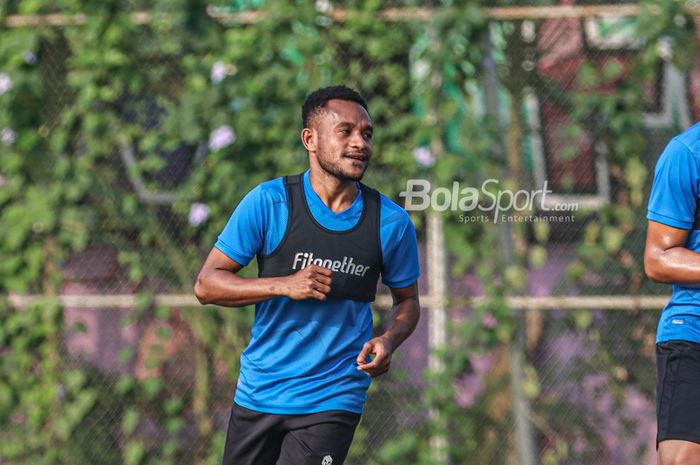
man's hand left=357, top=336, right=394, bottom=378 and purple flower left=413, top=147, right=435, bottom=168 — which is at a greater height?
purple flower left=413, top=147, right=435, bottom=168

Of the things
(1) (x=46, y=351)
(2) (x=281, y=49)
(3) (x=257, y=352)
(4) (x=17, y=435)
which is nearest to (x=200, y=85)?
(2) (x=281, y=49)

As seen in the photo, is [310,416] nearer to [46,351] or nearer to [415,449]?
[415,449]

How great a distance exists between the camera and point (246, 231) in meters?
4.46

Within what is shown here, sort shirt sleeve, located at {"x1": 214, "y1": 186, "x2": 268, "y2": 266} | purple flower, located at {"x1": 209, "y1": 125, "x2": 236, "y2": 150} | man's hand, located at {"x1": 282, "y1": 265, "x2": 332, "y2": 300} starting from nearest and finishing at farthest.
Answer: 1. man's hand, located at {"x1": 282, "y1": 265, "x2": 332, "y2": 300}
2. shirt sleeve, located at {"x1": 214, "y1": 186, "x2": 268, "y2": 266}
3. purple flower, located at {"x1": 209, "y1": 125, "x2": 236, "y2": 150}

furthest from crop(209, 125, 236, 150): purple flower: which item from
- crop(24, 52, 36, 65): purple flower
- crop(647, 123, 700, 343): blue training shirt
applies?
crop(647, 123, 700, 343): blue training shirt

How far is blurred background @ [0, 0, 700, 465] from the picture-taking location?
7.46 metres

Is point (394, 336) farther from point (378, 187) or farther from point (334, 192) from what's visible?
point (378, 187)

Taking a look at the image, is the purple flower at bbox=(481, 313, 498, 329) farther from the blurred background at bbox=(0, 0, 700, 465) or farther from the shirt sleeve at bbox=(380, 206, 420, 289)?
the shirt sleeve at bbox=(380, 206, 420, 289)

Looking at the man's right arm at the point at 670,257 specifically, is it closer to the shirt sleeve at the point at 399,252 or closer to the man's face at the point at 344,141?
the shirt sleeve at the point at 399,252

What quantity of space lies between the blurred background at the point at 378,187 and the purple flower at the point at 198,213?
2 cm

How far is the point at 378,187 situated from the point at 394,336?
10.0 ft

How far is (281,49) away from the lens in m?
7.66

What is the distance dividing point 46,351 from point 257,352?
367cm

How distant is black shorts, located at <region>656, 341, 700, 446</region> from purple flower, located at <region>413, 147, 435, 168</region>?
3.27 meters
